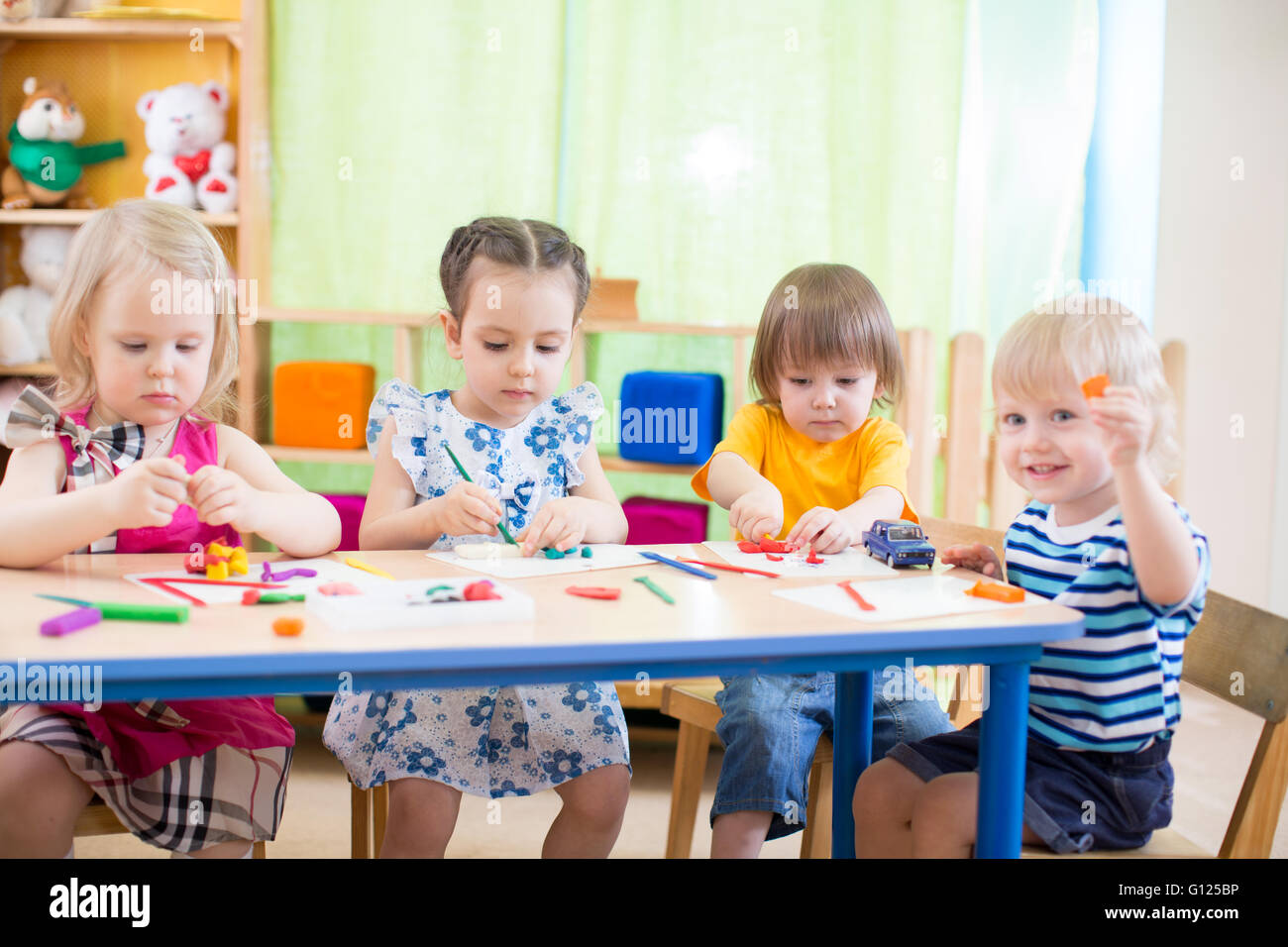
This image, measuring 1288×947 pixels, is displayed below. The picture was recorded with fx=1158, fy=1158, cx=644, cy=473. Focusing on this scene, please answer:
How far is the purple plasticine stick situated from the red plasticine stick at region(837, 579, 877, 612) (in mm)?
679

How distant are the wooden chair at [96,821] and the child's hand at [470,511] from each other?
48 centimetres

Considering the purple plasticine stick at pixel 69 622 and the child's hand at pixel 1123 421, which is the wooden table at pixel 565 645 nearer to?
the purple plasticine stick at pixel 69 622

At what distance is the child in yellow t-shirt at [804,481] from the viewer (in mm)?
1437

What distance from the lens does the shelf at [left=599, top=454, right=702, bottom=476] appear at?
2.53m

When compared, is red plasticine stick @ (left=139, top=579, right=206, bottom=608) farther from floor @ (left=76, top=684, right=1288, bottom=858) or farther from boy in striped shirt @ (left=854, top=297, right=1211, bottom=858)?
floor @ (left=76, top=684, right=1288, bottom=858)

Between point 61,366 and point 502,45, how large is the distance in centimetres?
180

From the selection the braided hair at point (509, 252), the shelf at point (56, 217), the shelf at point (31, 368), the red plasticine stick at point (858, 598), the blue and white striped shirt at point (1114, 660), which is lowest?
the blue and white striped shirt at point (1114, 660)

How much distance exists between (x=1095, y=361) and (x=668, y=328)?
A: 1433mm

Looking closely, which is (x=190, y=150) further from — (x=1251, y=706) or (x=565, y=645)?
(x=1251, y=706)

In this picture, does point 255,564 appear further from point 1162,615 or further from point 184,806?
point 1162,615

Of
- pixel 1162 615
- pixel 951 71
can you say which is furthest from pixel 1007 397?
pixel 951 71

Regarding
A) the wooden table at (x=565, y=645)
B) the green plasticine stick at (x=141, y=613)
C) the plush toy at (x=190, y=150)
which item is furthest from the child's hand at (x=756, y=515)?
the plush toy at (x=190, y=150)

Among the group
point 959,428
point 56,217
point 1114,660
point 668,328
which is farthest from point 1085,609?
point 56,217
